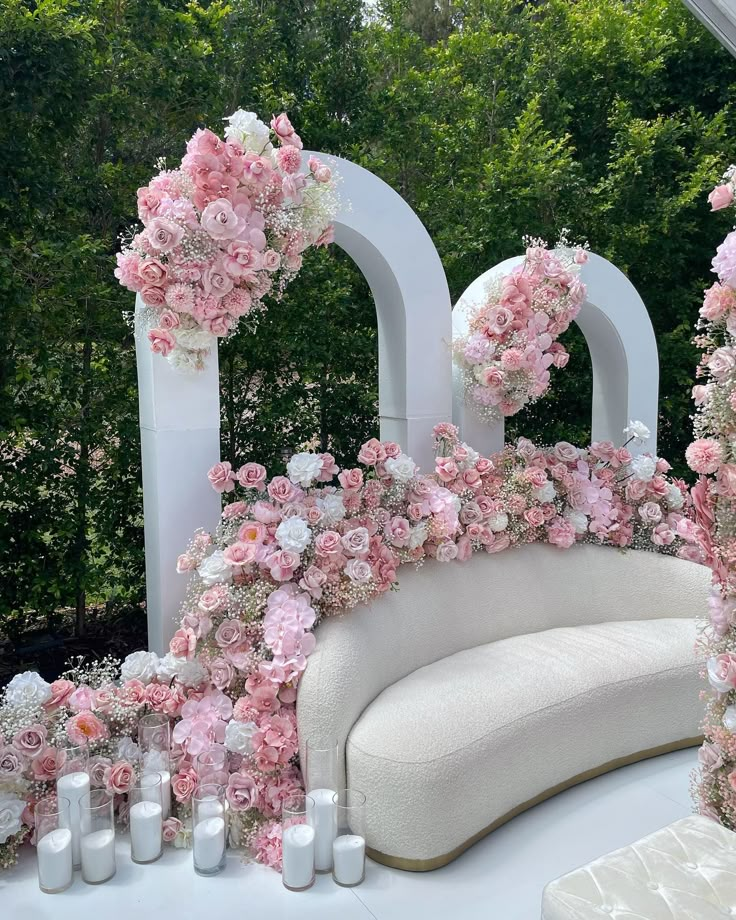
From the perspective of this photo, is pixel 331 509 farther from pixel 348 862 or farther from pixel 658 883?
pixel 658 883

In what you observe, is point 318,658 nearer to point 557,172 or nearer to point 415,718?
point 415,718

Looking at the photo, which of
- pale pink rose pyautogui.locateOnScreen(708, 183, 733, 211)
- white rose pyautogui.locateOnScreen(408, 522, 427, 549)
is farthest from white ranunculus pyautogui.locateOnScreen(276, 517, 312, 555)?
pale pink rose pyautogui.locateOnScreen(708, 183, 733, 211)

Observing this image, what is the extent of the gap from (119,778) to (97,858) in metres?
0.26

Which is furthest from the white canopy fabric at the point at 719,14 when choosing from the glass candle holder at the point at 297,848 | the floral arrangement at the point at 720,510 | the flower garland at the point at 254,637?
the glass candle holder at the point at 297,848

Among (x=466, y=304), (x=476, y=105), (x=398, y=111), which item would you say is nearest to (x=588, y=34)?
(x=476, y=105)

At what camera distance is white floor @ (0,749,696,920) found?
8.00ft

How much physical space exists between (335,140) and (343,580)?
12.1 ft

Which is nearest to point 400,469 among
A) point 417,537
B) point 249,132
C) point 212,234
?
point 417,537

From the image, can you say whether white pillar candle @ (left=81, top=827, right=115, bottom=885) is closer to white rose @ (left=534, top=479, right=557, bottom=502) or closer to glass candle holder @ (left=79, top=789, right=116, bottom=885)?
glass candle holder @ (left=79, top=789, right=116, bottom=885)

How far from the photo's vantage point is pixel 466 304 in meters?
4.03

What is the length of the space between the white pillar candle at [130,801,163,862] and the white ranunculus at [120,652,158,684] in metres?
0.49

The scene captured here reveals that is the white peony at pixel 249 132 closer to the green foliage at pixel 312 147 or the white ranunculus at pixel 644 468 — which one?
the green foliage at pixel 312 147

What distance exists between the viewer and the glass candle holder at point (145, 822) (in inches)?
104

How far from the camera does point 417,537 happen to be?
338 centimetres
